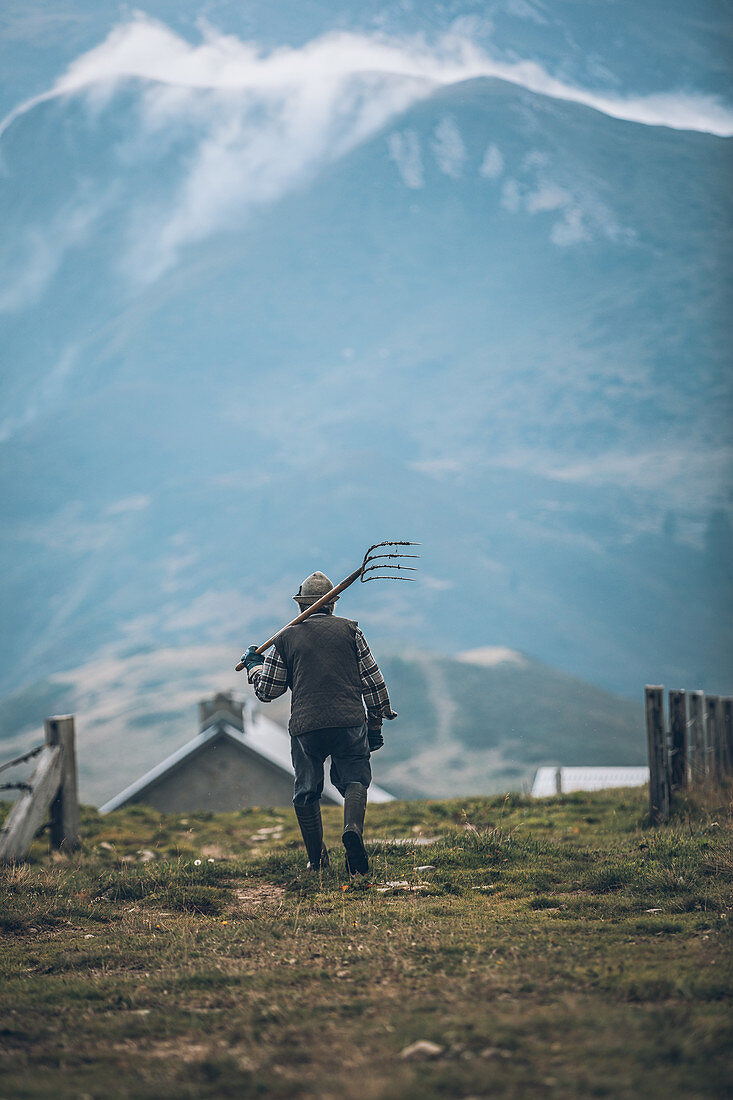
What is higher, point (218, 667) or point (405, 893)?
point (218, 667)

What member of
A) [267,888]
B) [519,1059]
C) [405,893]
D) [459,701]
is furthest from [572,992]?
[459,701]

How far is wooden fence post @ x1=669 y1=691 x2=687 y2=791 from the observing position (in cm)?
1028

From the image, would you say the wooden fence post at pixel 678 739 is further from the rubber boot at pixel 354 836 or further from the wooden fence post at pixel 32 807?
the wooden fence post at pixel 32 807

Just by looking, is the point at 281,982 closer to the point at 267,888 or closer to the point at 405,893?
the point at 405,893

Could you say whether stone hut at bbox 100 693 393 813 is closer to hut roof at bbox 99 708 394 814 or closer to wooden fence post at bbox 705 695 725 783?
hut roof at bbox 99 708 394 814

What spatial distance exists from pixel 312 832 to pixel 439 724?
13956 cm

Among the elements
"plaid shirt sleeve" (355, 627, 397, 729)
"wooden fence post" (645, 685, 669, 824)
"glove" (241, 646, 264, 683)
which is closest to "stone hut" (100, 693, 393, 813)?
"wooden fence post" (645, 685, 669, 824)

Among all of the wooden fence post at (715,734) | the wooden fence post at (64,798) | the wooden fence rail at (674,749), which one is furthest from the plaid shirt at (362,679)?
the wooden fence post at (715,734)

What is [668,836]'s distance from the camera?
8.32 m

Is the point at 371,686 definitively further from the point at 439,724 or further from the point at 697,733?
the point at 439,724

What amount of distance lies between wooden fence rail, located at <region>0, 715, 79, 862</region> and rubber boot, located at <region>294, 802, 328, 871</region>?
291cm

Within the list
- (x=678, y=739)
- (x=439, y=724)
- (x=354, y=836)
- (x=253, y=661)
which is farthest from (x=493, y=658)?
(x=354, y=836)

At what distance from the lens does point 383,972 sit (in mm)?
4750

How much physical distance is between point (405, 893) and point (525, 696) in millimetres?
161194
